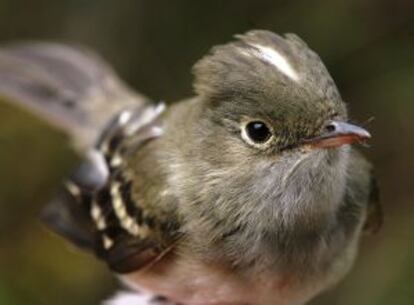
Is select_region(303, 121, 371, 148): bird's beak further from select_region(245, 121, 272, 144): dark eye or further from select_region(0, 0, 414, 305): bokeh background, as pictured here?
select_region(0, 0, 414, 305): bokeh background

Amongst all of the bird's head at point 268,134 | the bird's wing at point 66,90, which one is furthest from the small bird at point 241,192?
the bird's wing at point 66,90

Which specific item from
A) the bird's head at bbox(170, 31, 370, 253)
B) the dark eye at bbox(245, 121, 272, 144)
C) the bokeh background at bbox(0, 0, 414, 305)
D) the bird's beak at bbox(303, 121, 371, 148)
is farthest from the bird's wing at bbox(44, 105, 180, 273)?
the bokeh background at bbox(0, 0, 414, 305)

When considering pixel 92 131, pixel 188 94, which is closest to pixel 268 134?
pixel 92 131

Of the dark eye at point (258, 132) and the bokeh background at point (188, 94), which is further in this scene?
the bokeh background at point (188, 94)

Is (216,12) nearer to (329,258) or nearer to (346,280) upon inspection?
(346,280)

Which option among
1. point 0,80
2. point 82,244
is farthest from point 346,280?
point 0,80

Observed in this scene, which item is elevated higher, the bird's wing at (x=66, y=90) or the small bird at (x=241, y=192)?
the bird's wing at (x=66, y=90)

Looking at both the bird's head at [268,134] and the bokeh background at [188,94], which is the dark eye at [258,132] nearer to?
the bird's head at [268,134]
